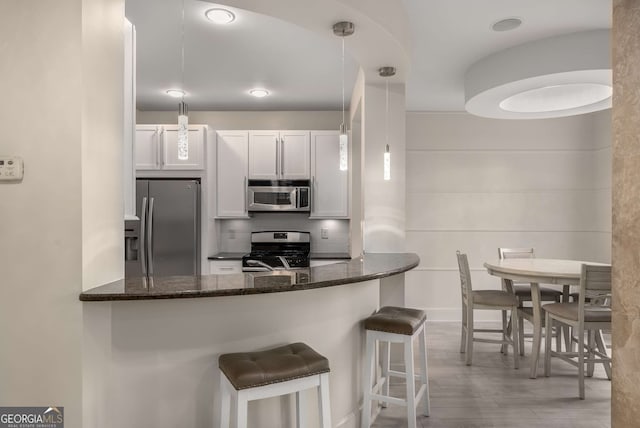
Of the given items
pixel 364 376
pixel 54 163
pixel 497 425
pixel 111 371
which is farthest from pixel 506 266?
Result: pixel 54 163

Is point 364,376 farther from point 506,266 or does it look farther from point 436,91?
point 436,91

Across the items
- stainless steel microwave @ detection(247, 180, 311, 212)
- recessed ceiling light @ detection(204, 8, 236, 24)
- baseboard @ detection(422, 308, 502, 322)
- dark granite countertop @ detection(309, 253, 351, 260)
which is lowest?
baseboard @ detection(422, 308, 502, 322)

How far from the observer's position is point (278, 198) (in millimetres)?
4777

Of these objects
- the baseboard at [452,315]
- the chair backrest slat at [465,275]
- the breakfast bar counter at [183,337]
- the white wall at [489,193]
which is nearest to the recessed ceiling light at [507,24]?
the chair backrest slat at [465,275]

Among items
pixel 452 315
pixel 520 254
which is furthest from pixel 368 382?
pixel 452 315

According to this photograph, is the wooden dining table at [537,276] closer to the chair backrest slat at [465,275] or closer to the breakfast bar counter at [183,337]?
the chair backrest slat at [465,275]

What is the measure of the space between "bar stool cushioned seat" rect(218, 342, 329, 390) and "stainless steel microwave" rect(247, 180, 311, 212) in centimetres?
297

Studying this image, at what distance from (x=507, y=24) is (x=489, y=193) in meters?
2.72

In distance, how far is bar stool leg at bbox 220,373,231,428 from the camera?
1754 millimetres

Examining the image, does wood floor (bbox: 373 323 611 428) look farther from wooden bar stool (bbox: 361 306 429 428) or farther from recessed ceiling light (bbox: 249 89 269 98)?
recessed ceiling light (bbox: 249 89 269 98)

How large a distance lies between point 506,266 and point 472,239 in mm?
1675

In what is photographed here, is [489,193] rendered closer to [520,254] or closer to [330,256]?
[520,254]

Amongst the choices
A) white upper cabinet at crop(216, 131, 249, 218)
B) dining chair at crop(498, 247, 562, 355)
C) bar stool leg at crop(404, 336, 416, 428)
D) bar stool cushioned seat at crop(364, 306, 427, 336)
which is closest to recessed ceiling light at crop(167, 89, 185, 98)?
white upper cabinet at crop(216, 131, 249, 218)

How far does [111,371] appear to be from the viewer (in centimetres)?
178
